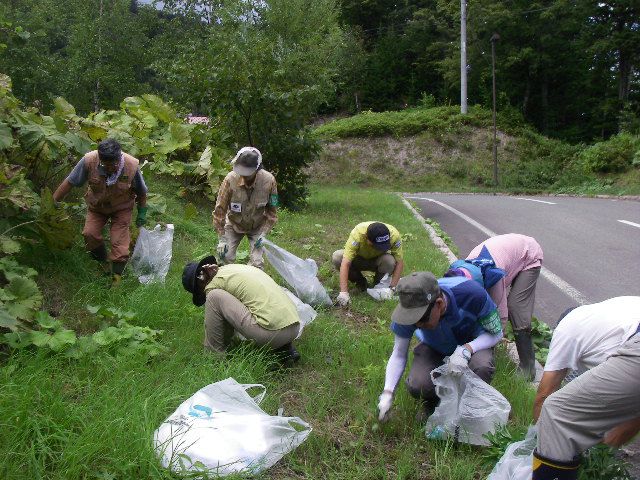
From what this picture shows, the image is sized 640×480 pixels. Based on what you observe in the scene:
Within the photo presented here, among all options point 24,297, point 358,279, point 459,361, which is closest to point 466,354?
point 459,361

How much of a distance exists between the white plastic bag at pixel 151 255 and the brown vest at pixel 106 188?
0.35 metres

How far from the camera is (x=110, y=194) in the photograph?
5.39m

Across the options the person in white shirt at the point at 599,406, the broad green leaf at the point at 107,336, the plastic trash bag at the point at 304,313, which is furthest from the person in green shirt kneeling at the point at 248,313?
the person in white shirt at the point at 599,406

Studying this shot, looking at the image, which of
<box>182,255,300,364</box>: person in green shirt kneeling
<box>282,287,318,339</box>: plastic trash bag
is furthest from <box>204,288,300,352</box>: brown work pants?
<box>282,287,318,339</box>: plastic trash bag

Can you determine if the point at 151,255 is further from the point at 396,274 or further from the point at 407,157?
the point at 407,157

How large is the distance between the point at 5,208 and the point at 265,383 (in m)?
2.63

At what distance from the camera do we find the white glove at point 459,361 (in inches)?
122

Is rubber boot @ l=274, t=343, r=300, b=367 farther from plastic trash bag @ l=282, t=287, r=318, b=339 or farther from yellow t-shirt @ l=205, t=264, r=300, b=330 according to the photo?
plastic trash bag @ l=282, t=287, r=318, b=339

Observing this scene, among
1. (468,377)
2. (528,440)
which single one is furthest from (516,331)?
(528,440)

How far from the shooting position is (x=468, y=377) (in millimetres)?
3117

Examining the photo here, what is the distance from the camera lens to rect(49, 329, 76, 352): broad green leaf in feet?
11.7

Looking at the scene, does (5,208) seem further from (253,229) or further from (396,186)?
(396,186)

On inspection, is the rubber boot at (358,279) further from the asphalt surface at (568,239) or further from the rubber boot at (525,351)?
the rubber boot at (525,351)

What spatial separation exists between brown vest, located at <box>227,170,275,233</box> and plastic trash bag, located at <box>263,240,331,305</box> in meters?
0.53
